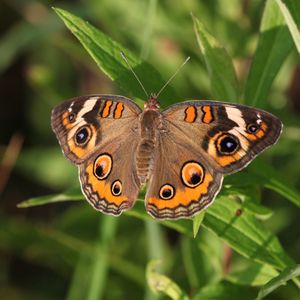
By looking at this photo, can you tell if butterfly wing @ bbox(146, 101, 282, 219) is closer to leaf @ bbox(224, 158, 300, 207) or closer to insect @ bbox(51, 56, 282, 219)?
insect @ bbox(51, 56, 282, 219)

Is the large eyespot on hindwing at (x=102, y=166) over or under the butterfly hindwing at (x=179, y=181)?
under

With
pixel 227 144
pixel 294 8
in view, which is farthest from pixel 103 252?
pixel 294 8

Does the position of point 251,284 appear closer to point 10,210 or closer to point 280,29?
point 280,29

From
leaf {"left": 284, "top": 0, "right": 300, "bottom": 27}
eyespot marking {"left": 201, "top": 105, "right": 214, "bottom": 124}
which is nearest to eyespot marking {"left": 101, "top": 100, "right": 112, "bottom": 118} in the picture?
eyespot marking {"left": 201, "top": 105, "right": 214, "bottom": 124}

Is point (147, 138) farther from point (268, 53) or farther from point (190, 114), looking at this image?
point (268, 53)

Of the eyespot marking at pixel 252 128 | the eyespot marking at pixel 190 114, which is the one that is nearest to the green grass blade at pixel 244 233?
the eyespot marking at pixel 252 128

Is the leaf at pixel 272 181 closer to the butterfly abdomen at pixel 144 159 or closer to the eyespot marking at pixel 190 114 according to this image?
the eyespot marking at pixel 190 114
